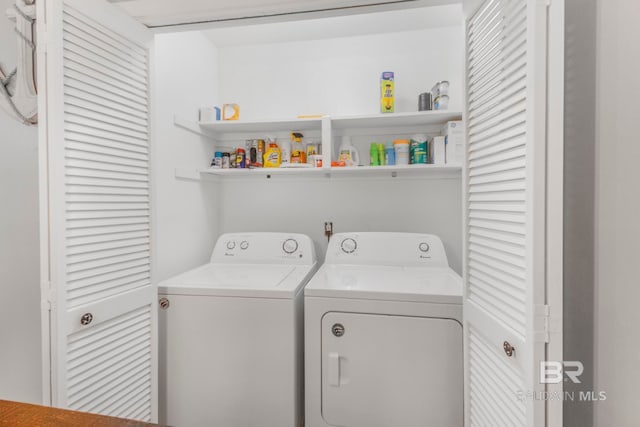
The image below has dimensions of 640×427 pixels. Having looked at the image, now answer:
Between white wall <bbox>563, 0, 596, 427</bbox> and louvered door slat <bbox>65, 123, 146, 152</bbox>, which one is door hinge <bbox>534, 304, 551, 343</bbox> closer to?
white wall <bbox>563, 0, 596, 427</bbox>

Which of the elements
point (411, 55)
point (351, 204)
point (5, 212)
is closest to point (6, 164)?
point (5, 212)

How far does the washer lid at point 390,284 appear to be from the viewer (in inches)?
57.7

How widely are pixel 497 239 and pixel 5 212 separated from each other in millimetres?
1949

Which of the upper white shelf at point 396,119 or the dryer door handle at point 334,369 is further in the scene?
the upper white shelf at point 396,119

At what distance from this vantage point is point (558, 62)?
75cm

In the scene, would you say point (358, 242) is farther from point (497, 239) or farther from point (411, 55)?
point (411, 55)

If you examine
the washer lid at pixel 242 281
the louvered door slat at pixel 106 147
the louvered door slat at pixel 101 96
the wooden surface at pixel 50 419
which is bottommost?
the wooden surface at pixel 50 419

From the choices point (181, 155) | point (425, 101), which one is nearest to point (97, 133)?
point (181, 155)

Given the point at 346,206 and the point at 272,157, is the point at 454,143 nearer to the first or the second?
the point at 346,206

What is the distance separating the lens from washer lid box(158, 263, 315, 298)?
158cm

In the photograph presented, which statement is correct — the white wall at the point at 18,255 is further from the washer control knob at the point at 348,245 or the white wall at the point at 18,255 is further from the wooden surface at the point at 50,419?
the washer control knob at the point at 348,245

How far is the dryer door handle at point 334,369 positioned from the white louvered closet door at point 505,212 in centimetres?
56

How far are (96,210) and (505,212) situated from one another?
142 cm

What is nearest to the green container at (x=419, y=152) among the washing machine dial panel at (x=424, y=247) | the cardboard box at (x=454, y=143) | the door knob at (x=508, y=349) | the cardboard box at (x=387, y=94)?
the cardboard box at (x=454, y=143)
